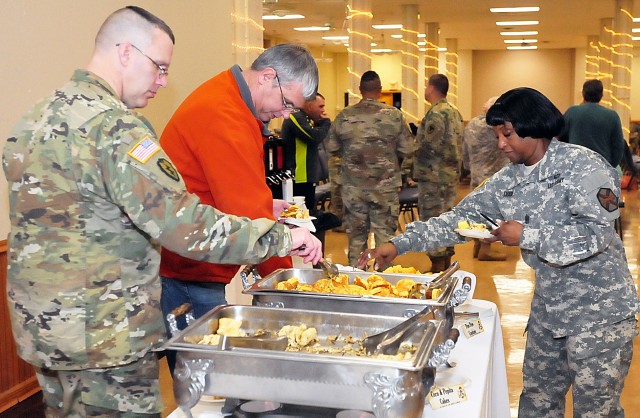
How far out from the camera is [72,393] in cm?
148

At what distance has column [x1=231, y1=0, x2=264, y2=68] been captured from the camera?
17.3ft

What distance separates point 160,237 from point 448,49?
727 inches

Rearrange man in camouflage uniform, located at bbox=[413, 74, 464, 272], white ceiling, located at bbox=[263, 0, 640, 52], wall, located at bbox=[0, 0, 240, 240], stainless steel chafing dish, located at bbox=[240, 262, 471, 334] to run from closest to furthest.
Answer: stainless steel chafing dish, located at bbox=[240, 262, 471, 334], wall, located at bbox=[0, 0, 240, 240], man in camouflage uniform, located at bbox=[413, 74, 464, 272], white ceiling, located at bbox=[263, 0, 640, 52]

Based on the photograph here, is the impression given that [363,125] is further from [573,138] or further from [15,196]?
[15,196]

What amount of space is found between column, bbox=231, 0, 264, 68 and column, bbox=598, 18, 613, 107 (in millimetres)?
8248

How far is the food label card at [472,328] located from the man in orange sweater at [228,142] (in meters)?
0.56

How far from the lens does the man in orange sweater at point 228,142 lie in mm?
1866

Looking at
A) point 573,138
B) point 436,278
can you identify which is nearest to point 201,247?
point 436,278

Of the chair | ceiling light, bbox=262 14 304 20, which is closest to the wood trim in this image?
the chair

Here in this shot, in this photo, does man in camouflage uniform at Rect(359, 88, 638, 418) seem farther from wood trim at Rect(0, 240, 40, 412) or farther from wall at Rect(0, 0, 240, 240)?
wood trim at Rect(0, 240, 40, 412)

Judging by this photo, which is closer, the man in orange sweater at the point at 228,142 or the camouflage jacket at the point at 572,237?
the man in orange sweater at the point at 228,142

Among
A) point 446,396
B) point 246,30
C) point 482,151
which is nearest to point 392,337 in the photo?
point 446,396

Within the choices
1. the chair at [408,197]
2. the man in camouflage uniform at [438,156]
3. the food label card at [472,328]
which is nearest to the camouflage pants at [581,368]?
the food label card at [472,328]

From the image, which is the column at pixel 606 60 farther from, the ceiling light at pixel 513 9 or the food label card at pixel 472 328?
the food label card at pixel 472 328
